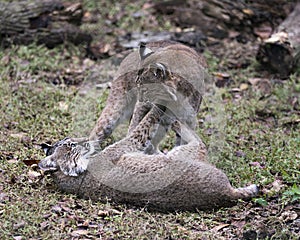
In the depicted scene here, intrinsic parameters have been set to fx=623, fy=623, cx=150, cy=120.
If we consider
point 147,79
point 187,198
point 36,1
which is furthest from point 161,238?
point 36,1

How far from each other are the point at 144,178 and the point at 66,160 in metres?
0.82

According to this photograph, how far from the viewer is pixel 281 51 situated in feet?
29.4

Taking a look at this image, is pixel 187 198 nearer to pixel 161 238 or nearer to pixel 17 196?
pixel 161 238

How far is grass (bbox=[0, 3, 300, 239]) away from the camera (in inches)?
207

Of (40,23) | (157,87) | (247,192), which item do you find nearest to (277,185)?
(247,192)

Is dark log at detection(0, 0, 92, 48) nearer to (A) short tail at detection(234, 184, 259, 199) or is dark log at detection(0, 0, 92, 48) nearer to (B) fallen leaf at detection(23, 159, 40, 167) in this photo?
(B) fallen leaf at detection(23, 159, 40, 167)

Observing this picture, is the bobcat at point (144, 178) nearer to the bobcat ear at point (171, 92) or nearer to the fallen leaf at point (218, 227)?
the fallen leaf at point (218, 227)

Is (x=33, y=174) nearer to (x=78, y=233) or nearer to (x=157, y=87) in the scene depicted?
(x=78, y=233)

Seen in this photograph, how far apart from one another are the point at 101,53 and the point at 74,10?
2.74 feet

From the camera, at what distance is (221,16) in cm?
1023

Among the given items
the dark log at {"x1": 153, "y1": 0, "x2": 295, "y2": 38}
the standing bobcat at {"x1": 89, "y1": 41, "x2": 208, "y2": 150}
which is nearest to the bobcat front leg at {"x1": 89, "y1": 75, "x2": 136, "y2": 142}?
the standing bobcat at {"x1": 89, "y1": 41, "x2": 208, "y2": 150}

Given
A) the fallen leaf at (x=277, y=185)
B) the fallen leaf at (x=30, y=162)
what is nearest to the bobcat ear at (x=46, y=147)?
the fallen leaf at (x=30, y=162)

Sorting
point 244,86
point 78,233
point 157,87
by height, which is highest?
point 157,87

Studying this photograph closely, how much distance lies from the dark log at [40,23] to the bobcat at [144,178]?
3.95 meters
